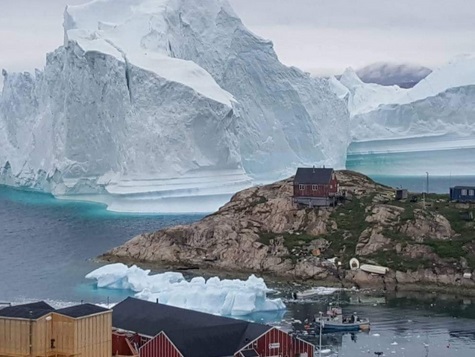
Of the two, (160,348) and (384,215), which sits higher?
(384,215)

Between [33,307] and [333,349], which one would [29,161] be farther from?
[33,307]

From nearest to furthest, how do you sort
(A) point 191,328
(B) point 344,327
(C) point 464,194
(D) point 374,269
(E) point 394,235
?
(A) point 191,328, (B) point 344,327, (D) point 374,269, (E) point 394,235, (C) point 464,194

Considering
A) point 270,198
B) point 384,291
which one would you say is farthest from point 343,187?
point 384,291

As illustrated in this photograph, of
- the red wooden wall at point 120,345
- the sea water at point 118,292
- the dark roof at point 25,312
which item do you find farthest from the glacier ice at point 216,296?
the dark roof at point 25,312

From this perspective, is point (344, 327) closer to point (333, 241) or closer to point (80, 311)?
point (333, 241)

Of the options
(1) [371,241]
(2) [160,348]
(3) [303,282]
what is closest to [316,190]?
(1) [371,241]

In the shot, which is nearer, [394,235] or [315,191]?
[394,235]
